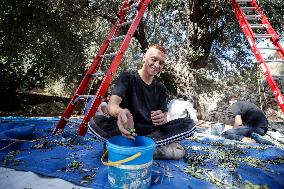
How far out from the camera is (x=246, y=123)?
638cm

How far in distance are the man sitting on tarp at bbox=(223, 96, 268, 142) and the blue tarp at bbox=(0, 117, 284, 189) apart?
4.24 ft

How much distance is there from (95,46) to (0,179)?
10.5 m

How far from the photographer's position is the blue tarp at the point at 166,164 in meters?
2.81

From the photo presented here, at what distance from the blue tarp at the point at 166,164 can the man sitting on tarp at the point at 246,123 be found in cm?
129

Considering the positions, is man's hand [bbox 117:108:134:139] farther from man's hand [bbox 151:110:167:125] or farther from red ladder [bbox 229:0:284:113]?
red ladder [bbox 229:0:284:113]

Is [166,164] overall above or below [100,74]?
below

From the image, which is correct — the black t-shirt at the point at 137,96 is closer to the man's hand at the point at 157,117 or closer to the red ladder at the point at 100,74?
the man's hand at the point at 157,117

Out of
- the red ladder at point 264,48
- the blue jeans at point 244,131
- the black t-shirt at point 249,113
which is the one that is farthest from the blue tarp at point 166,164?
the black t-shirt at point 249,113

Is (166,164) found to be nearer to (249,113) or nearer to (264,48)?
(249,113)

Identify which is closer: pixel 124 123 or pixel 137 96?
pixel 124 123

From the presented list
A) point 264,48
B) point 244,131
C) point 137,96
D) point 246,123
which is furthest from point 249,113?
point 137,96

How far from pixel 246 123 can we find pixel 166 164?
3850mm

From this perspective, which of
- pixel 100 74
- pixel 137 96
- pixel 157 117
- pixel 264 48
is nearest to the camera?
pixel 157 117

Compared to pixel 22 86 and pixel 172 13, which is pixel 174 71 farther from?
pixel 22 86
